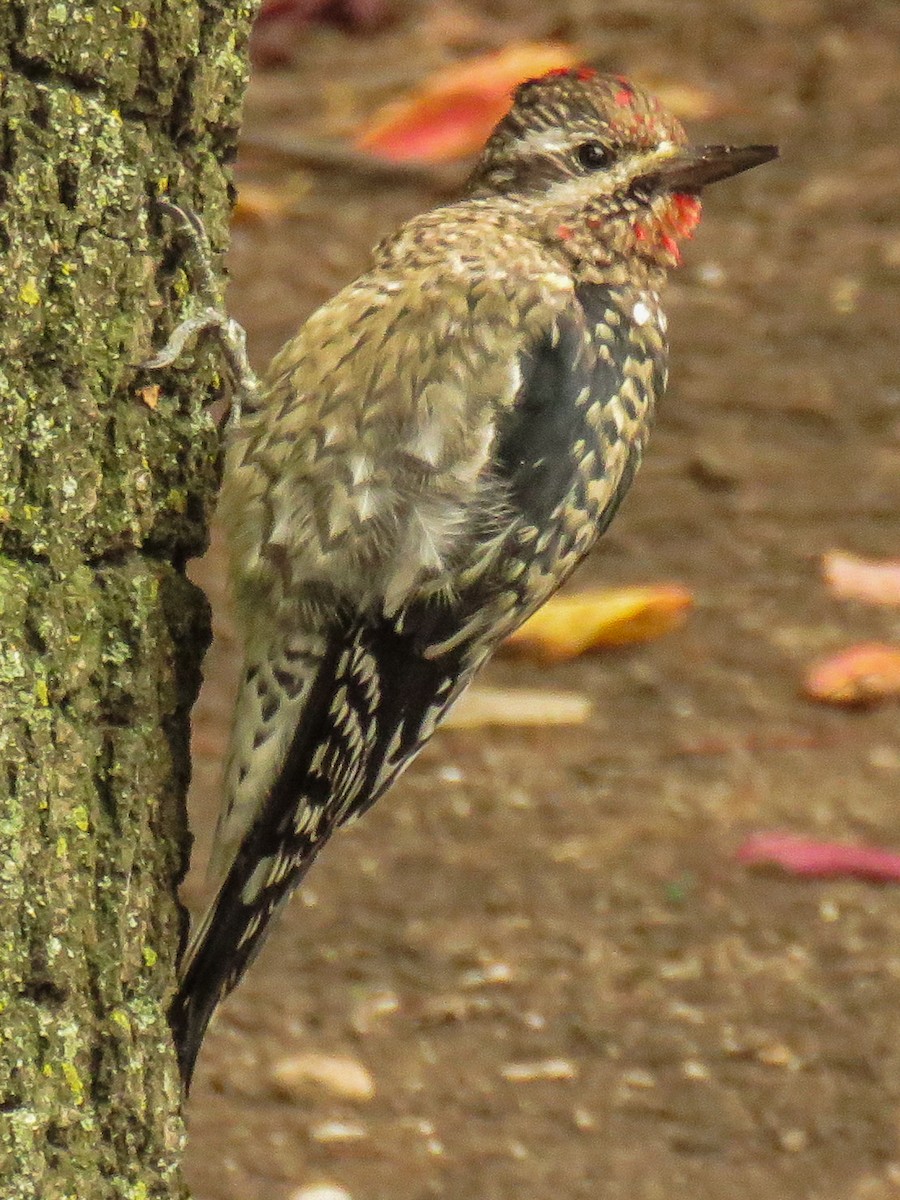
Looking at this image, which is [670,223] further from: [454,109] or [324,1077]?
[454,109]

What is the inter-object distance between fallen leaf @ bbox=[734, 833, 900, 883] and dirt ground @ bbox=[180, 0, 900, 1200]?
36mm

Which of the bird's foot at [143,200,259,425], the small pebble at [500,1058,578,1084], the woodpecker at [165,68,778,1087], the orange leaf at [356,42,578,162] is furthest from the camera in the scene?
the orange leaf at [356,42,578,162]

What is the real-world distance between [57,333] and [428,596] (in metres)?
0.76

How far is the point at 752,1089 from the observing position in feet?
12.1

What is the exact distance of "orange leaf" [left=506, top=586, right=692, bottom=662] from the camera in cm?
507

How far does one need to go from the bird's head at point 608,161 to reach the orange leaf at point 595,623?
1817mm

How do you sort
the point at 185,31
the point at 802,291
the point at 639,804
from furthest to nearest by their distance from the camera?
the point at 802,291 → the point at 639,804 → the point at 185,31

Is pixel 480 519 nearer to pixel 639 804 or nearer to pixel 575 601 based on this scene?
pixel 639 804

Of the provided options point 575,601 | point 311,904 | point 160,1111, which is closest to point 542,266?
point 160,1111

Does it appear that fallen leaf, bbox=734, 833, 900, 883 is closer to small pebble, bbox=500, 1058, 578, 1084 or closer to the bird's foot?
small pebble, bbox=500, 1058, 578, 1084

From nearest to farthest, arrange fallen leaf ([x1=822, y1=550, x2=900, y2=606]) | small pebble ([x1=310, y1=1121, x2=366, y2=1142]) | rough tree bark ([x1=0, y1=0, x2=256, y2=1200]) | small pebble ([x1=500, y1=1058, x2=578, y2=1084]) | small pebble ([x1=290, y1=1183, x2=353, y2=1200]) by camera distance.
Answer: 1. rough tree bark ([x1=0, y1=0, x2=256, y2=1200])
2. small pebble ([x1=290, y1=1183, x2=353, y2=1200])
3. small pebble ([x1=310, y1=1121, x2=366, y2=1142])
4. small pebble ([x1=500, y1=1058, x2=578, y2=1084])
5. fallen leaf ([x1=822, y1=550, x2=900, y2=606])

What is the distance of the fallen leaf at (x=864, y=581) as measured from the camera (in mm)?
5387

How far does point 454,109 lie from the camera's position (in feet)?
23.3

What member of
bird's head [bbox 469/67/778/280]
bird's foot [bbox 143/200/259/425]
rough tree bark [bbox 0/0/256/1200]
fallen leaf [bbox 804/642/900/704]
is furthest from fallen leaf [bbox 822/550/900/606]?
rough tree bark [bbox 0/0/256/1200]
